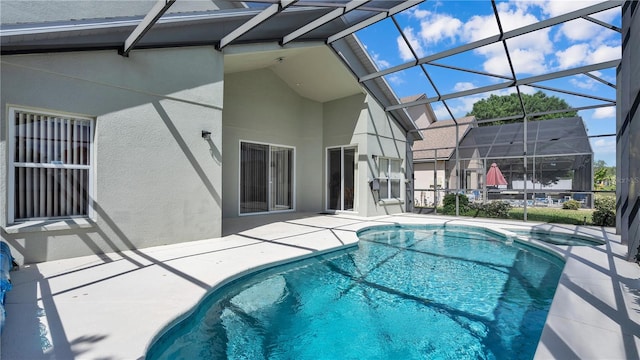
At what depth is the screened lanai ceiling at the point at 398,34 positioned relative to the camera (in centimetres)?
Answer: 499

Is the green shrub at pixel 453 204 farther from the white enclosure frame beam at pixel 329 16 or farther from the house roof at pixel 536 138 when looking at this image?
the white enclosure frame beam at pixel 329 16

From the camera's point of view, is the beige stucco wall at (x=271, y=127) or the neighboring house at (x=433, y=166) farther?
the neighboring house at (x=433, y=166)

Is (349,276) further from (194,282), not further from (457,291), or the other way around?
(194,282)

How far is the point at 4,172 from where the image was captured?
432 cm

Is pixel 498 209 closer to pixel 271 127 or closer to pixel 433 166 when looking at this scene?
pixel 433 166

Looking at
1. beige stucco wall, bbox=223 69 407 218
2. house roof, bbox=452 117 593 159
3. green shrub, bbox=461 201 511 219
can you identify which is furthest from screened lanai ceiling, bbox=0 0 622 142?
green shrub, bbox=461 201 511 219

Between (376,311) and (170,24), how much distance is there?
623cm

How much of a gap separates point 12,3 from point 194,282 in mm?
5360

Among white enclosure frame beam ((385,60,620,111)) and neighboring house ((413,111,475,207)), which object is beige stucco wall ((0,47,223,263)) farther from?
neighboring house ((413,111,475,207))

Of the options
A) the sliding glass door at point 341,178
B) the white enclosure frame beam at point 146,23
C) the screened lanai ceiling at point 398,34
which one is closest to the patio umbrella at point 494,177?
the screened lanai ceiling at point 398,34

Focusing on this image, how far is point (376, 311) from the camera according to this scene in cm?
390

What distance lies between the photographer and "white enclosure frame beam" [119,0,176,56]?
14.0 ft

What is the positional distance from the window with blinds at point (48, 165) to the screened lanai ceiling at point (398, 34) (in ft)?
3.68

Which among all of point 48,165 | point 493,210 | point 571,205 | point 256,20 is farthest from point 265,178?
point 571,205
